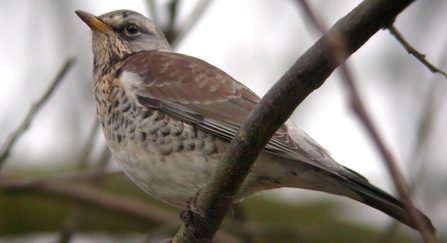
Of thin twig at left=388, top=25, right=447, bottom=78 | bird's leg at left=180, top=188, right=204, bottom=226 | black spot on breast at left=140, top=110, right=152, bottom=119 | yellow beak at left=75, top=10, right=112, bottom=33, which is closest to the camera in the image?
thin twig at left=388, top=25, right=447, bottom=78

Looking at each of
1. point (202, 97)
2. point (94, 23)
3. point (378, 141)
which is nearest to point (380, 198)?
point (202, 97)

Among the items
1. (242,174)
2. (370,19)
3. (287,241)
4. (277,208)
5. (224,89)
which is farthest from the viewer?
(277,208)

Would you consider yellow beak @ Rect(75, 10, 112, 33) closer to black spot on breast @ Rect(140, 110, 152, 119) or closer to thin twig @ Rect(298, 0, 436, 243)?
black spot on breast @ Rect(140, 110, 152, 119)

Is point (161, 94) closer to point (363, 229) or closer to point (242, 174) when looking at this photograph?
point (242, 174)

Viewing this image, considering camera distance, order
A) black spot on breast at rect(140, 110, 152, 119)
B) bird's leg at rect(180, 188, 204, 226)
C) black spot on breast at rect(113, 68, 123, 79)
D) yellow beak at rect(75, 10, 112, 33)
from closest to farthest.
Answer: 1. bird's leg at rect(180, 188, 204, 226)
2. black spot on breast at rect(140, 110, 152, 119)
3. black spot on breast at rect(113, 68, 123, 79)
4. yellow beak at rect(75, 10, 112, 33)

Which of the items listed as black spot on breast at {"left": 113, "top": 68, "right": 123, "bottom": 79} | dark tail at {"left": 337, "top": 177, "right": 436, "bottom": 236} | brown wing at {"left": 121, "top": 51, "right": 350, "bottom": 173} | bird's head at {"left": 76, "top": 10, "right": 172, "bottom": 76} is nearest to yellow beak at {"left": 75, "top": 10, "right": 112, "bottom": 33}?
bird's head at {"left": 76, "top": 10, "right": 172, "bottom": 76}

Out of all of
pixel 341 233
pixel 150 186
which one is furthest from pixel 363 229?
pixel 150 186

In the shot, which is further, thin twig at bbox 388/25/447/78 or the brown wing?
the brown wing

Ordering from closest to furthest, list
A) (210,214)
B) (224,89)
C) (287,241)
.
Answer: (210,214) → (224,89) → (287,241)

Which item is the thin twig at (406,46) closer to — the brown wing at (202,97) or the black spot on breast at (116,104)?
the brown wing at (202,97)
